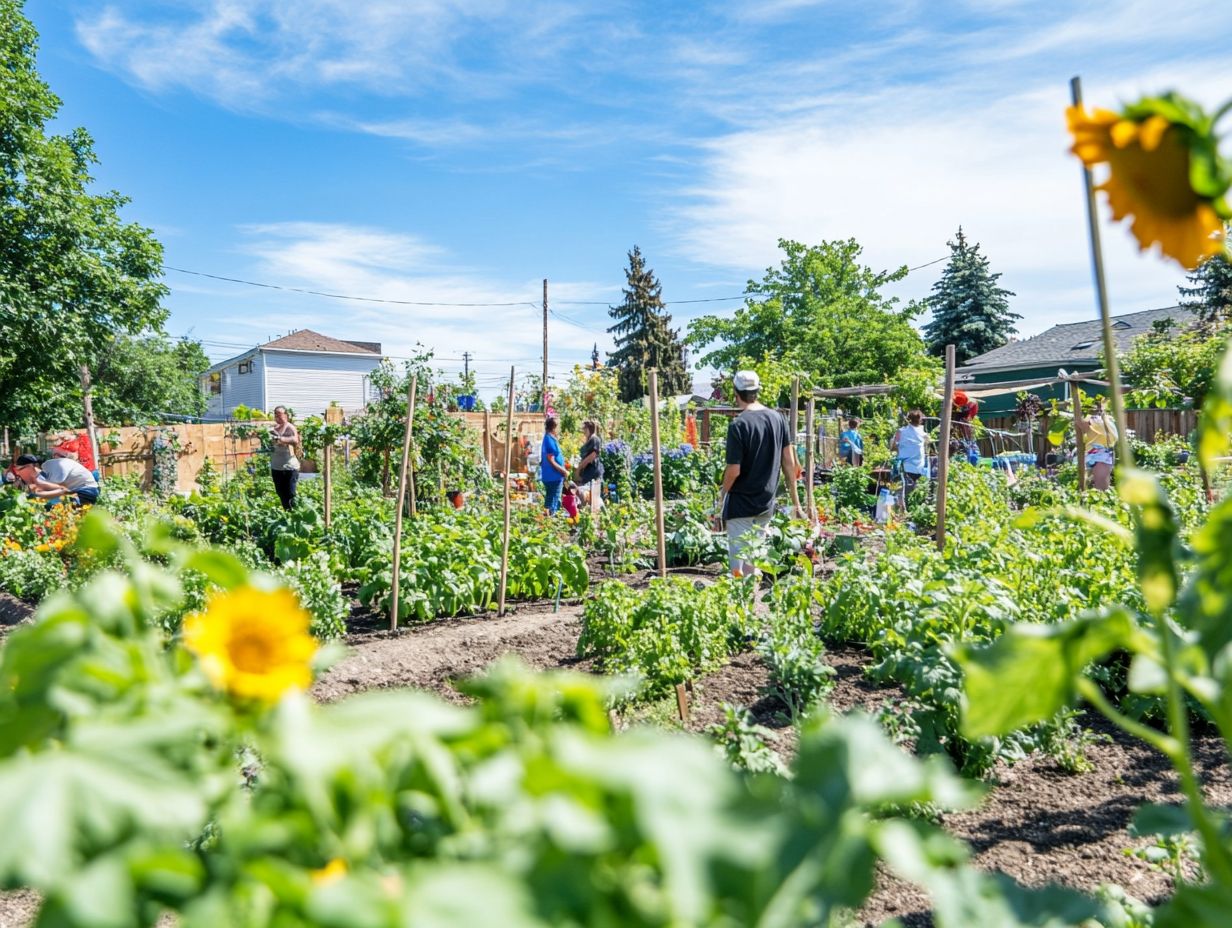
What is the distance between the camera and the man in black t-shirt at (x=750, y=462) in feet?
20.2

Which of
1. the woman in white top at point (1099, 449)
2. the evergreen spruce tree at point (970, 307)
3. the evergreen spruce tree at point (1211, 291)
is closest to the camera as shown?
the woman in white top at point (1099, 449)

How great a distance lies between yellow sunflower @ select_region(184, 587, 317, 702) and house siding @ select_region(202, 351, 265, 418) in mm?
52525

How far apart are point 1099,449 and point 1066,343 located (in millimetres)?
26896

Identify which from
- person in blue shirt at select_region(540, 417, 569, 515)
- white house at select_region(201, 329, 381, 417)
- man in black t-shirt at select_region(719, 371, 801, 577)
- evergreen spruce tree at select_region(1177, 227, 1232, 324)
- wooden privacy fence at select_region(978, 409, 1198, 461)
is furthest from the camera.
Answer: white house at select_region(201, 329, 381, 417)

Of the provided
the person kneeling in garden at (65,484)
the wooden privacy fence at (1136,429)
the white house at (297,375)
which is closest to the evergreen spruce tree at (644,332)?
the white house at (297,375)

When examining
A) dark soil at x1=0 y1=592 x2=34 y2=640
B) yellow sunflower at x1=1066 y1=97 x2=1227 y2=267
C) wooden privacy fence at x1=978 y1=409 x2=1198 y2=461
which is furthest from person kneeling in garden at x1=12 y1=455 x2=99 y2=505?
wooden privacy fence at x1=978 y1=409 x2=1198 y2=461

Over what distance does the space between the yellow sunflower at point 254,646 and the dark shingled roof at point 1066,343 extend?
37313 mm

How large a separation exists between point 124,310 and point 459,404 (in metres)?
11.3

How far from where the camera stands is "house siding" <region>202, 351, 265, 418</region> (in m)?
51.5

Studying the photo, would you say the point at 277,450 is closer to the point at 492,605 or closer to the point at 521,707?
the point at 492,605

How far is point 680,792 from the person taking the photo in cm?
50

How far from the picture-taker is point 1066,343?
119ft

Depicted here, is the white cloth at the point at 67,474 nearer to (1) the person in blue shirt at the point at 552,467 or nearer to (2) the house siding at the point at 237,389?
(1) the person in blue shirt at the point at 552,467

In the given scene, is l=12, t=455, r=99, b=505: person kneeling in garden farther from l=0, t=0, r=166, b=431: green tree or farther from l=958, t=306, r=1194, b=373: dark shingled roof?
l=958, t=306, r=1194, b=373: dark shingled roof
